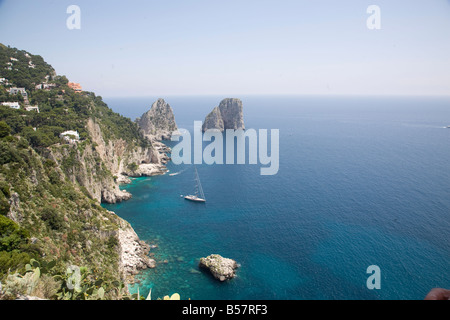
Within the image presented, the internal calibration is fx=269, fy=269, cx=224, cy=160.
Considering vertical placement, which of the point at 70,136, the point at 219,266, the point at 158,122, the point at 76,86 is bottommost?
the point at 219,266

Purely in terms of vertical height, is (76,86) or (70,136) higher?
(76,86)

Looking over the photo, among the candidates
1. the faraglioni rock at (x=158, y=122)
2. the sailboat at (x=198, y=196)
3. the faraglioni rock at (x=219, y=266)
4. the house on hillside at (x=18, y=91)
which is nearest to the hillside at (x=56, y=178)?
the house on hillside at (x=18, y=91)

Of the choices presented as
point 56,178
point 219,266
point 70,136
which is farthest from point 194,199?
point 56,178

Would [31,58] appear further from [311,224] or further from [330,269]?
[330,269]

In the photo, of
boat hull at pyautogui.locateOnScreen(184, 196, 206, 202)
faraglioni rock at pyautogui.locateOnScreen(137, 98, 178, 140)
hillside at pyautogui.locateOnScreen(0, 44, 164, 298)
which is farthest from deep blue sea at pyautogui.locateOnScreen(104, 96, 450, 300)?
faraglioni rock at pyautogui.locateOnScreen(137, 98, 178, 140)

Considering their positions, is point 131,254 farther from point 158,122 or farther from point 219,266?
point 158,122

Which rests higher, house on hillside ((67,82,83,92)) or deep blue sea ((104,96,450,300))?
house on hillside ((67,82,83,92))

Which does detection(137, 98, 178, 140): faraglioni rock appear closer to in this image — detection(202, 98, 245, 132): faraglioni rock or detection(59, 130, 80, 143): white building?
detection(202, 98, 245, 132): faraglioni rock
